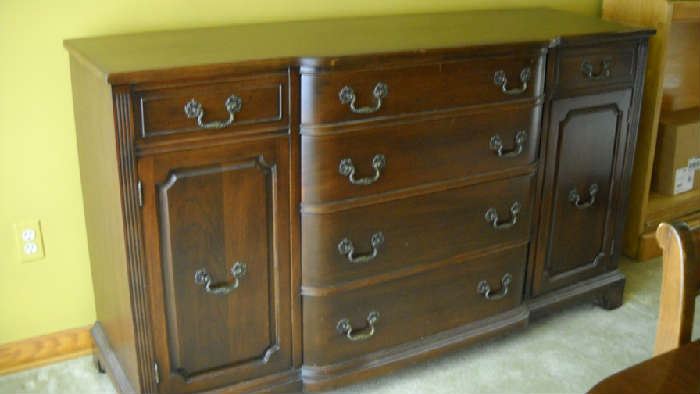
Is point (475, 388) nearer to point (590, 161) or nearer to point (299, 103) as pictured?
point (590, 161)

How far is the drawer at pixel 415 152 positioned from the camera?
67.4 inches

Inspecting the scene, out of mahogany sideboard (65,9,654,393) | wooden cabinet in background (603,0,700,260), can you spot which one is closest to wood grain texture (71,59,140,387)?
mahogany sideboard (65,9,654,393)

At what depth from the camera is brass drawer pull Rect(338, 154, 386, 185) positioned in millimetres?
1729

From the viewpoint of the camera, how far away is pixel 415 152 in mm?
1821

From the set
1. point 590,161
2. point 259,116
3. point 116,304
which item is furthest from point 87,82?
point 590,161

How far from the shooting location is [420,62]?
174cm

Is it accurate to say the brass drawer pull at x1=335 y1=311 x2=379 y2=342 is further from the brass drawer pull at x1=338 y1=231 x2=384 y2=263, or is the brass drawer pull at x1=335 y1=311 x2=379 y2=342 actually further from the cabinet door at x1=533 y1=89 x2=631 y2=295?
the cabinet door at x1=533 y1=89 x2=631 y2=295

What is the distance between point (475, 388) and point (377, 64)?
95cm

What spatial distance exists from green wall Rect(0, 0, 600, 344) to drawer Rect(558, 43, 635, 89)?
0.68m

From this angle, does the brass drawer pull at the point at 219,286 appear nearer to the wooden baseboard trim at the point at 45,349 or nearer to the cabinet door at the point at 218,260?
the cabinet door at the point at 218,260

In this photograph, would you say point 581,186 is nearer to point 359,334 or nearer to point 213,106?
point 359,334

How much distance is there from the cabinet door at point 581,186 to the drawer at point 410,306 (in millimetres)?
155

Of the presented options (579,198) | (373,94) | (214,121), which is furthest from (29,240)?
(579,198)

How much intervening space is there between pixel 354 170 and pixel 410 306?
0.46 m
